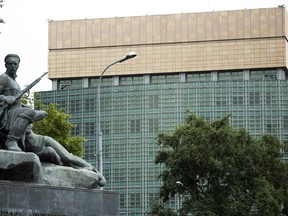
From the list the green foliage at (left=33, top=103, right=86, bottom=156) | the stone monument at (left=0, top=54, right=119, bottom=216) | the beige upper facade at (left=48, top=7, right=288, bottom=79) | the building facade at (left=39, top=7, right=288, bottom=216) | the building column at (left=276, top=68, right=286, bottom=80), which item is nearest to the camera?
the stone monument at (left=0, top=54, right=119, bottom=216)

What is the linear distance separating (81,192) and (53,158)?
999 millimetres

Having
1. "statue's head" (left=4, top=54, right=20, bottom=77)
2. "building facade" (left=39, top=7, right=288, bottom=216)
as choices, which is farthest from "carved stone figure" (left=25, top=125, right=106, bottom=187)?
"building facade" (left=39, top=7, right=288, bottom=216)

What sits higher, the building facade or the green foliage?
the building facade

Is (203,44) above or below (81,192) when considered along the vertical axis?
above

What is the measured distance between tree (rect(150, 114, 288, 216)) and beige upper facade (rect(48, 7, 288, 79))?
56.9 meters

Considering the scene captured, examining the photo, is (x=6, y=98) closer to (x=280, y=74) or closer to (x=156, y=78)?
(x=280, y=74)

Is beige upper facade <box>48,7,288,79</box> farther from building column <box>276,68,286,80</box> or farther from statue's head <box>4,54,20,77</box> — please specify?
statue's head <box>4,54,20,77</box>

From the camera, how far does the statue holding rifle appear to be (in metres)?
21.6

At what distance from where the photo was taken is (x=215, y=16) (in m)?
116

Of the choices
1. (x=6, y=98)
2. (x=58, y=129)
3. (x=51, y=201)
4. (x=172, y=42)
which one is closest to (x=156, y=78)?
(x=172, y=42)

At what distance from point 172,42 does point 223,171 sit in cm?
6185

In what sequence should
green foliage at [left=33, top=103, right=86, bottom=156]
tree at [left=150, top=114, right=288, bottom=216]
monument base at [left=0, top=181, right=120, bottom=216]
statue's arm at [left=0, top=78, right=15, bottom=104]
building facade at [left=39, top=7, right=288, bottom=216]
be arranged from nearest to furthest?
monument base at [left=0, top=181, right=120, bottom=216], statue's arm at [left=0, top=78, right=15, bottom=104], green foliage at [left=33, top=103, right=86, bottom=156], tree at [left=150, top=114, right=288, bottom=216], building facade at [left=39, top=7, right=288, bottom=216]

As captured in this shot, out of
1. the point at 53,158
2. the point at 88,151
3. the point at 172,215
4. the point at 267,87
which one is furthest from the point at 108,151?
the point at 53,158

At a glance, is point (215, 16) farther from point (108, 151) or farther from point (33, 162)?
point (33, 162)
